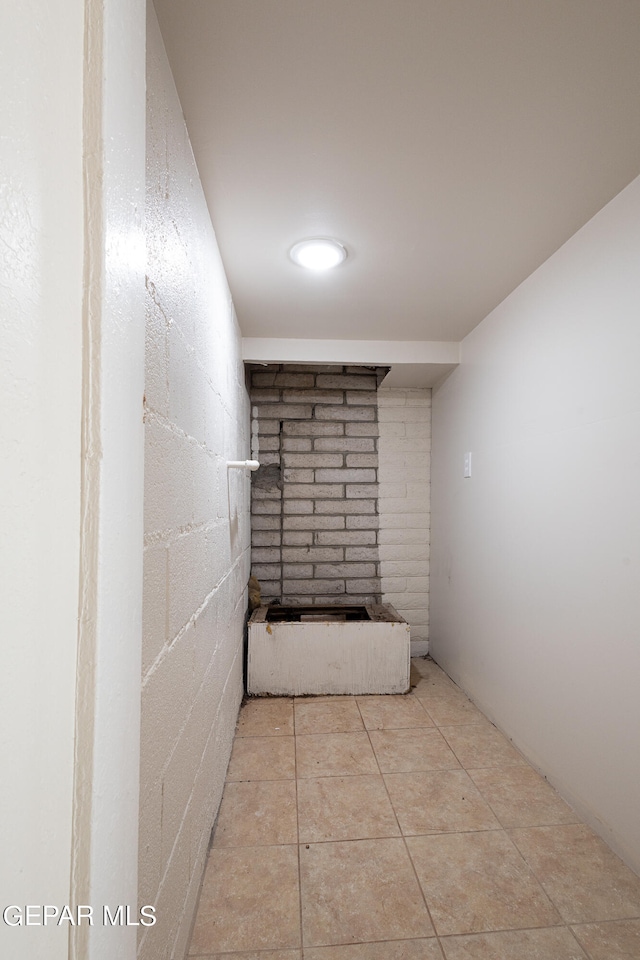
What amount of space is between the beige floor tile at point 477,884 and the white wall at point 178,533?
760mm

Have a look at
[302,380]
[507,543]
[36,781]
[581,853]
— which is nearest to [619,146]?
[507,543]

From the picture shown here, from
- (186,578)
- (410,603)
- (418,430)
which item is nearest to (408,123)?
→ (186,578)

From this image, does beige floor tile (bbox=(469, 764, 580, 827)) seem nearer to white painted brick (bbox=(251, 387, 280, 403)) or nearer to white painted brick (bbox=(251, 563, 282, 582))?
white painted brick (bbox=(251, 563, 282, 582))

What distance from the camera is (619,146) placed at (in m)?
1.40

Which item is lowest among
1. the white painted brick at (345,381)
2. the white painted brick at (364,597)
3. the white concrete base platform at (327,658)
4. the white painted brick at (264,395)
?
the white concrete base platform at (327,658)

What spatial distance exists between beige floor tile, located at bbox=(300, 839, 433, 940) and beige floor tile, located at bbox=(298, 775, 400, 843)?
0.05 metres

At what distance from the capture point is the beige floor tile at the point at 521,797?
1.86m

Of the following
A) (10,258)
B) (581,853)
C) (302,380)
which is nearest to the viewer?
(10,258)

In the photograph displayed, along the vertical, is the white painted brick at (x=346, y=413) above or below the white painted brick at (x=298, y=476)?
above

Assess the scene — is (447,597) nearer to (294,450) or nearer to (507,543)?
(507,543)

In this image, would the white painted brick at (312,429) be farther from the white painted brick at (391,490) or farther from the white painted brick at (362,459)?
the white painted brick at (391,490)

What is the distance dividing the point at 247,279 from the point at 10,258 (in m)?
1.98

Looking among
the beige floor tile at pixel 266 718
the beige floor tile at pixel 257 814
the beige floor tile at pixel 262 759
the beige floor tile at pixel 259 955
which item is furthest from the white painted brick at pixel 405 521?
the beige floor tile at pixel 259 955

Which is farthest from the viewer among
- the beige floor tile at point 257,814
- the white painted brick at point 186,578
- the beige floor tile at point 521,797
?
the beige floor tile at point 521,797
